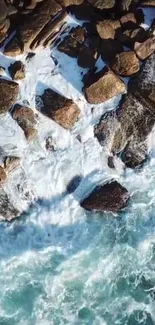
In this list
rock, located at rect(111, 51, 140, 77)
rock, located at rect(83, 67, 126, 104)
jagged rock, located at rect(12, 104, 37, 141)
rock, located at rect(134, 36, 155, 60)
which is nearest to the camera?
rock, located at rect(83, 67, 126, 104)

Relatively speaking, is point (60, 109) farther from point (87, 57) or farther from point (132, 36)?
point (132, 36)

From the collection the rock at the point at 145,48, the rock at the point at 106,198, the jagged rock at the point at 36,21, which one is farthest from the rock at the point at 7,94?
the rock at the point at 145,48

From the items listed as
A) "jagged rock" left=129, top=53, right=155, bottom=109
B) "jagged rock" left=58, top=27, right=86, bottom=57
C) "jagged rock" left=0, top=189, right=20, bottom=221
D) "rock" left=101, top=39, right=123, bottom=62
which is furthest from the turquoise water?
"jagged rock" left=58, top=27, right=86, bottom=57

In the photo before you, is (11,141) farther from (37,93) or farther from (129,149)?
(129,149)

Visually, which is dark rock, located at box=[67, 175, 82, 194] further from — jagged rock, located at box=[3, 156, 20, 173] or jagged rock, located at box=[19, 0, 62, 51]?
jagged rock, located at box=[19, 0, 62, 51]

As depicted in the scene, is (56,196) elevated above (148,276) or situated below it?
above

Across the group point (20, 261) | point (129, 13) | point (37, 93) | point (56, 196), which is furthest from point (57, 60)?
point (20, 261)

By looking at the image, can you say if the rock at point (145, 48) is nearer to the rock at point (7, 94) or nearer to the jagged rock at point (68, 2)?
the jagged rock at point (68, 2)
